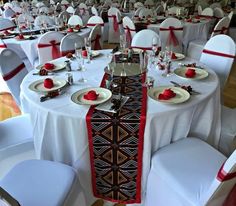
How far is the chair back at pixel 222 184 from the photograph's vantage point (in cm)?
124

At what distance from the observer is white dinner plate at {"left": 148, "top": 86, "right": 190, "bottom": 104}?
5.40 ft

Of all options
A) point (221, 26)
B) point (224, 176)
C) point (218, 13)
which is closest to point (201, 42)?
point (221, 26)

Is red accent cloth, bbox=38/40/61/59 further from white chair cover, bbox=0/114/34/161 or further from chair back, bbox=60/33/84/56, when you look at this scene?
white chair cover, bbox=0/114/34/161

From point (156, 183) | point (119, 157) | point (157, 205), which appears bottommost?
point (157, 205)

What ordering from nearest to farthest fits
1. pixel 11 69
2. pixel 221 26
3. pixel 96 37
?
pixel 11 69 → pixel 96 37 → pixel 221 26

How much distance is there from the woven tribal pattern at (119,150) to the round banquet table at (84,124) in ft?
0.15

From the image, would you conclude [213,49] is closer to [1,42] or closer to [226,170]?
[226,170]

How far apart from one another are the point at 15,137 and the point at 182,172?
3.94ft

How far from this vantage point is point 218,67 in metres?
2.57

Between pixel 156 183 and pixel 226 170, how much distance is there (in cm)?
48

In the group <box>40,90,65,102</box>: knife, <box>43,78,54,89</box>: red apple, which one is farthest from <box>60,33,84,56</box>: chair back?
<box>40,90,65,102</box>: knife

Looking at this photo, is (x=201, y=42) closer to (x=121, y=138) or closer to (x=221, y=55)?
(x=221, y=55)

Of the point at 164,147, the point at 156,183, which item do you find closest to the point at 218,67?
the point at 164,147

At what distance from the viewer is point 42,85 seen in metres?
1.95
